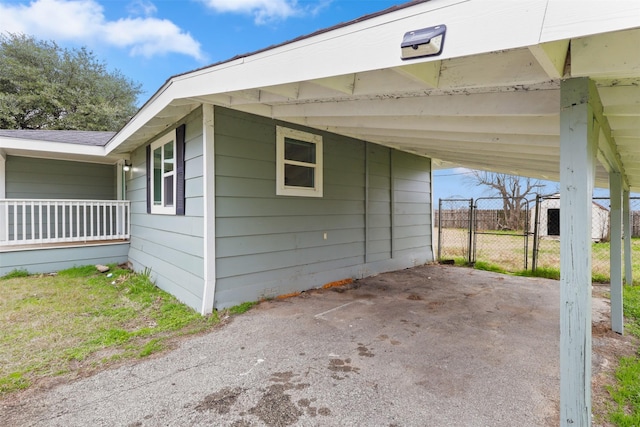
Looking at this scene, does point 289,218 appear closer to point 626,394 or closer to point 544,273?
point 626,394

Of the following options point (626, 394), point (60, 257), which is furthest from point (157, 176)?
point (626, 394)

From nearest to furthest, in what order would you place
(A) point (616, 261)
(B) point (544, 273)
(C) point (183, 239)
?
(A) point (616, 261)
(C) point (183, 239)
(B) point (544, 273)

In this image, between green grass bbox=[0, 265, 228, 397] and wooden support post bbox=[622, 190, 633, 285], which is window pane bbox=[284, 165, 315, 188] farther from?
wooden support post bbox=[622, 190, 633, 285]

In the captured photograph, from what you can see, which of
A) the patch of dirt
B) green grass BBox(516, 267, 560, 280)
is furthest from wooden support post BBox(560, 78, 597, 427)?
green grass BBox(516, 267, 560, 280)

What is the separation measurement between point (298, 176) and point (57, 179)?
6.25 metres

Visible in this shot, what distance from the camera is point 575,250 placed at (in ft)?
4.47

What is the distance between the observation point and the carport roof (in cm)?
112

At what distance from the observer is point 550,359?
2607mm

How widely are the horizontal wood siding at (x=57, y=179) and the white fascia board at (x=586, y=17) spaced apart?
29.9 ft

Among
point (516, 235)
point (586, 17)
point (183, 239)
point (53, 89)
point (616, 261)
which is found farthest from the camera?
point (53, 89)

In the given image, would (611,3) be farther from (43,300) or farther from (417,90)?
(43,300)

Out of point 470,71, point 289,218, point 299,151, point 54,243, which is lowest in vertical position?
point 54,243

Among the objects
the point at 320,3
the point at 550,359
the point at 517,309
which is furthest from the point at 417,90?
the point at 320,3

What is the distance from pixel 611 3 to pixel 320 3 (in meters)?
15.1
